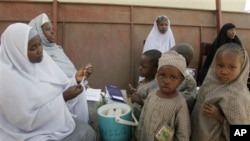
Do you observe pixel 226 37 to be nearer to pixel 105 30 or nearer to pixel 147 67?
pixel 105 30

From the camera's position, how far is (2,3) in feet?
15.5

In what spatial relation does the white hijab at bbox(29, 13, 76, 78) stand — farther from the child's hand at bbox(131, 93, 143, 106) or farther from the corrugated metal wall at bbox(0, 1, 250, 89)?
the corrugated metal wall at bbox(0, 1, 250, 89)

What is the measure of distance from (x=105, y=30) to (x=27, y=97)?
368cm

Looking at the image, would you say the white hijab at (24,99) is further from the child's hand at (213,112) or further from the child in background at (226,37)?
the child in background at (226,37)

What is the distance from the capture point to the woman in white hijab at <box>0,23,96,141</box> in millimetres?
1689

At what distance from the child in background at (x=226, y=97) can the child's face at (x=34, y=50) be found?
1.18 m

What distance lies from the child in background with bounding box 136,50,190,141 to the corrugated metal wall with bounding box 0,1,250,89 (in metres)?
3.52

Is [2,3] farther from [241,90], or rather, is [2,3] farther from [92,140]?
[241,90]

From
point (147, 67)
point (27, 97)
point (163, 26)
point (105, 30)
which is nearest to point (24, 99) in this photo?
point (27, 97)

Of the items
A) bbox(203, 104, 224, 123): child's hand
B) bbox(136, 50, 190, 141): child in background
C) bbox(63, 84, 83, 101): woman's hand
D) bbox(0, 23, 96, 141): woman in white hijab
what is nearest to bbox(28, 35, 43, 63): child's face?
bbox(0, 23, 96, 141): woman in white hijab

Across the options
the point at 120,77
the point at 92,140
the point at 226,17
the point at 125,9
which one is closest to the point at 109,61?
the point at 120,77

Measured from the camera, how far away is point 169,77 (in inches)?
69.9

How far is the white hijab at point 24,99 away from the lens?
5.53 feet

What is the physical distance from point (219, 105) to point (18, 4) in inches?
171
